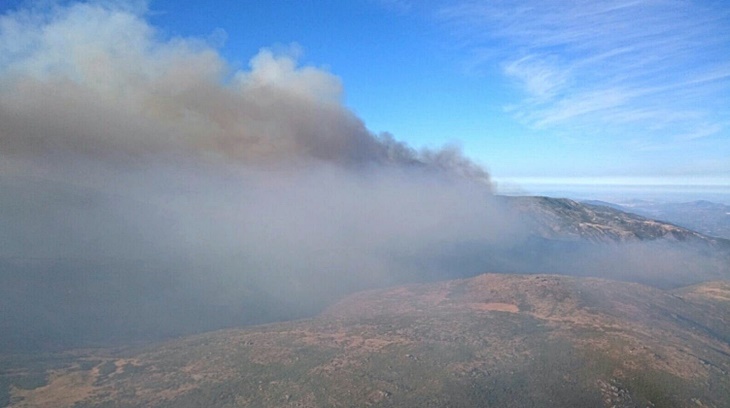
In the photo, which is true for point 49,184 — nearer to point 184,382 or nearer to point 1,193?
point 1,193

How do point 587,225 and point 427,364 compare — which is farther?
point 587,225

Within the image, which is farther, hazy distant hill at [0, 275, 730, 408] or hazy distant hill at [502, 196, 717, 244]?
hazy distant hill at [502, 196, 717, 244]

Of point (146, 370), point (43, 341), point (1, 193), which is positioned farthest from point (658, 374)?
point (1, 193)

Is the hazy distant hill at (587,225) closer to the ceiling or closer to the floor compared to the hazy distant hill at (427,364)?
closer to the ceiling

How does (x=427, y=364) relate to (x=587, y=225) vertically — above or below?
below

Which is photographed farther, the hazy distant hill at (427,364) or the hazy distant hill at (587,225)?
the hazy distant hill at (587,225)

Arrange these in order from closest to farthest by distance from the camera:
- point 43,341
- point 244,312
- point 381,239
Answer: point 43,341, point 244,312, point 381,239

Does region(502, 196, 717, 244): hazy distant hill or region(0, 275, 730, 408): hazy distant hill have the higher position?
region(502, 196, 717, 244): hazy distant hill

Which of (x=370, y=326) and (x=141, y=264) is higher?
(x=141, y=264)
